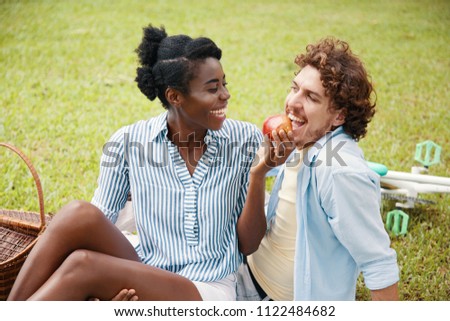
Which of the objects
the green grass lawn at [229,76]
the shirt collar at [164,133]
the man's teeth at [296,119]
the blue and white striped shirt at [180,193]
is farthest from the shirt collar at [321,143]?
the green grass lawn at [229,76]

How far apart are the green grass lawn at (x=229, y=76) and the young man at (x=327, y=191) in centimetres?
103

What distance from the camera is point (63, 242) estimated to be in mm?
2611

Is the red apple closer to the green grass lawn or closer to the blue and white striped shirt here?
the blue and white striped shirt

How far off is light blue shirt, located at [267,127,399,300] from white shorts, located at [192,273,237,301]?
322mm

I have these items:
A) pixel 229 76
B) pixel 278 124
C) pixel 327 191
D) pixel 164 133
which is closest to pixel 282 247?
pixel 327 191

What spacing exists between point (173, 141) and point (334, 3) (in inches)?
403

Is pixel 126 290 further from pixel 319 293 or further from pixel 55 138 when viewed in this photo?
pixel 55 138

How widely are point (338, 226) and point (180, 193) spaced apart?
764 mm

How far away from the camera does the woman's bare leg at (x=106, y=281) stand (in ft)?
8.14

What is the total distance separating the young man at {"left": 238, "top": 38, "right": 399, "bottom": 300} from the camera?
251 cm

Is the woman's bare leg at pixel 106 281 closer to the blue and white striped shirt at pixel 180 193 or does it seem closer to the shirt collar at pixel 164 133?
the blue and white striped shirt at pixel 180 193

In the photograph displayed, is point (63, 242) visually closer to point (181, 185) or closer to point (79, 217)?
point (79, 217)

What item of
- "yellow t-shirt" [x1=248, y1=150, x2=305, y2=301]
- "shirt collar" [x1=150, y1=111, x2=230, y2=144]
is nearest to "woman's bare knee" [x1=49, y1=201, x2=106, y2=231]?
"shirt collar" [x1=150, y1=111, x2=230, y2=144]

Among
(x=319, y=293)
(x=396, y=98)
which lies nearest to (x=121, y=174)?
(x=319, y=293)
